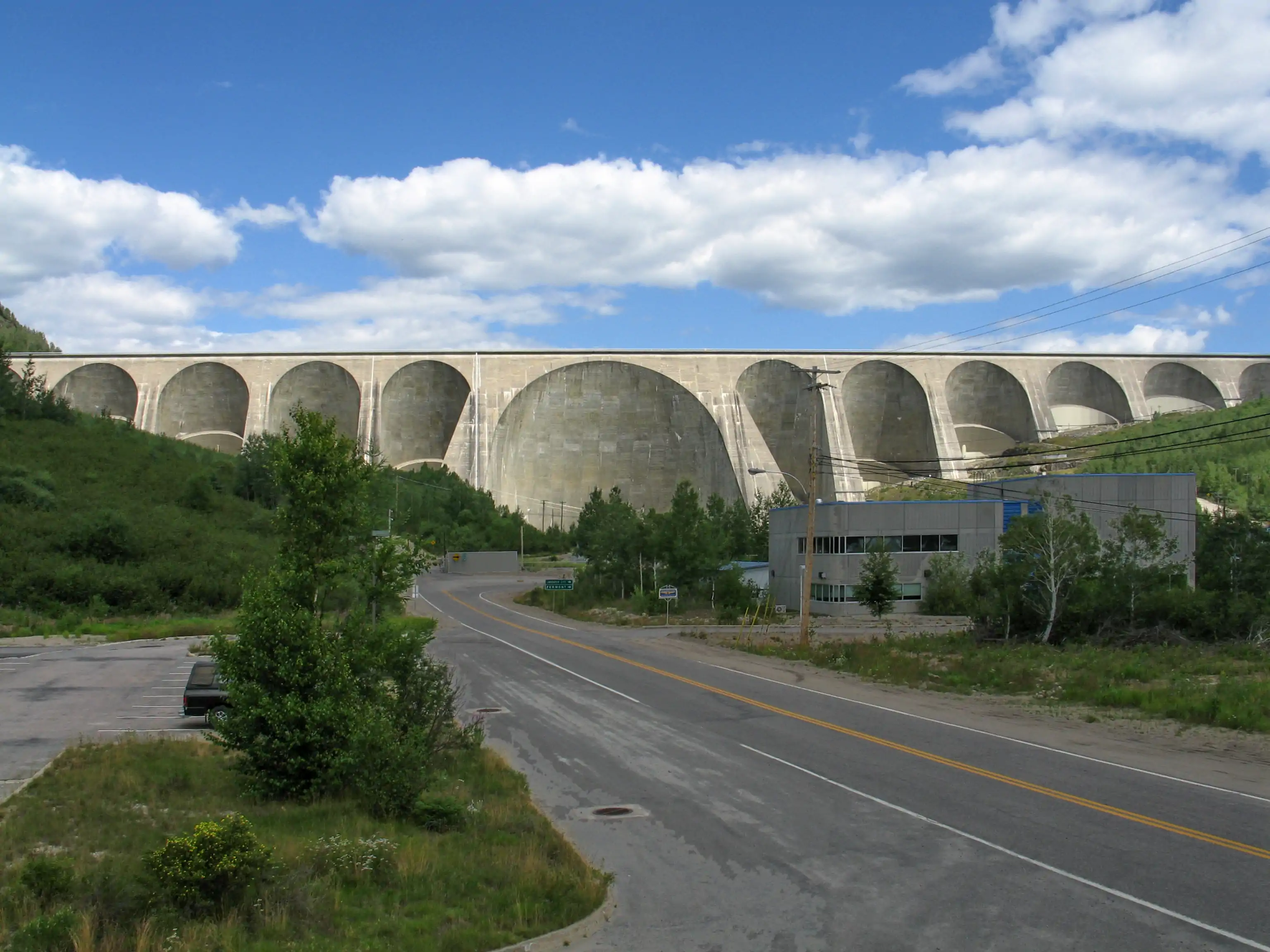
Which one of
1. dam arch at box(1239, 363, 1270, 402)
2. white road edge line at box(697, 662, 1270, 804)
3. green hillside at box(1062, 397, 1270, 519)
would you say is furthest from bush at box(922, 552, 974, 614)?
dam arch at box(1239, 363, 1270, 402)

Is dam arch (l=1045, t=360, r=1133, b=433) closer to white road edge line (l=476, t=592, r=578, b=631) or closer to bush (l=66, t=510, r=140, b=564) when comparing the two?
white road edge line (l=476, t=592, r=578, b=631)

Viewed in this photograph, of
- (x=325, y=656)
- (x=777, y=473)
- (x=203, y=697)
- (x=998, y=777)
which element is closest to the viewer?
(x=325, y=656)

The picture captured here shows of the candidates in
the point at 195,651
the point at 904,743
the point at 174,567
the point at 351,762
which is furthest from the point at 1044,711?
the point at 174,567

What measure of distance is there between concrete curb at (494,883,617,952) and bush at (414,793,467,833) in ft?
Answer: 7.79

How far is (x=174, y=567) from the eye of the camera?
3994 centimetres

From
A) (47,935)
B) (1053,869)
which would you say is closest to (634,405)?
(1053,869)

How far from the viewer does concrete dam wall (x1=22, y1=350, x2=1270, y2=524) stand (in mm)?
74250

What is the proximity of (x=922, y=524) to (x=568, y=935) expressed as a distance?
3884cm

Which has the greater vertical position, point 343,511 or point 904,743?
point 343,511

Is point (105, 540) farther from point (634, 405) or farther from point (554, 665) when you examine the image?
point (634, 405)

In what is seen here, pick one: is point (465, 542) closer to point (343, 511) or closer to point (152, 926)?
point (343, 511)

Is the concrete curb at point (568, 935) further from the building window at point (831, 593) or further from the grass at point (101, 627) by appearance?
the building window at point (831, 593)

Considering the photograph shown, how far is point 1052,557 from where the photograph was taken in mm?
28219

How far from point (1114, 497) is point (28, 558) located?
1679 inches
